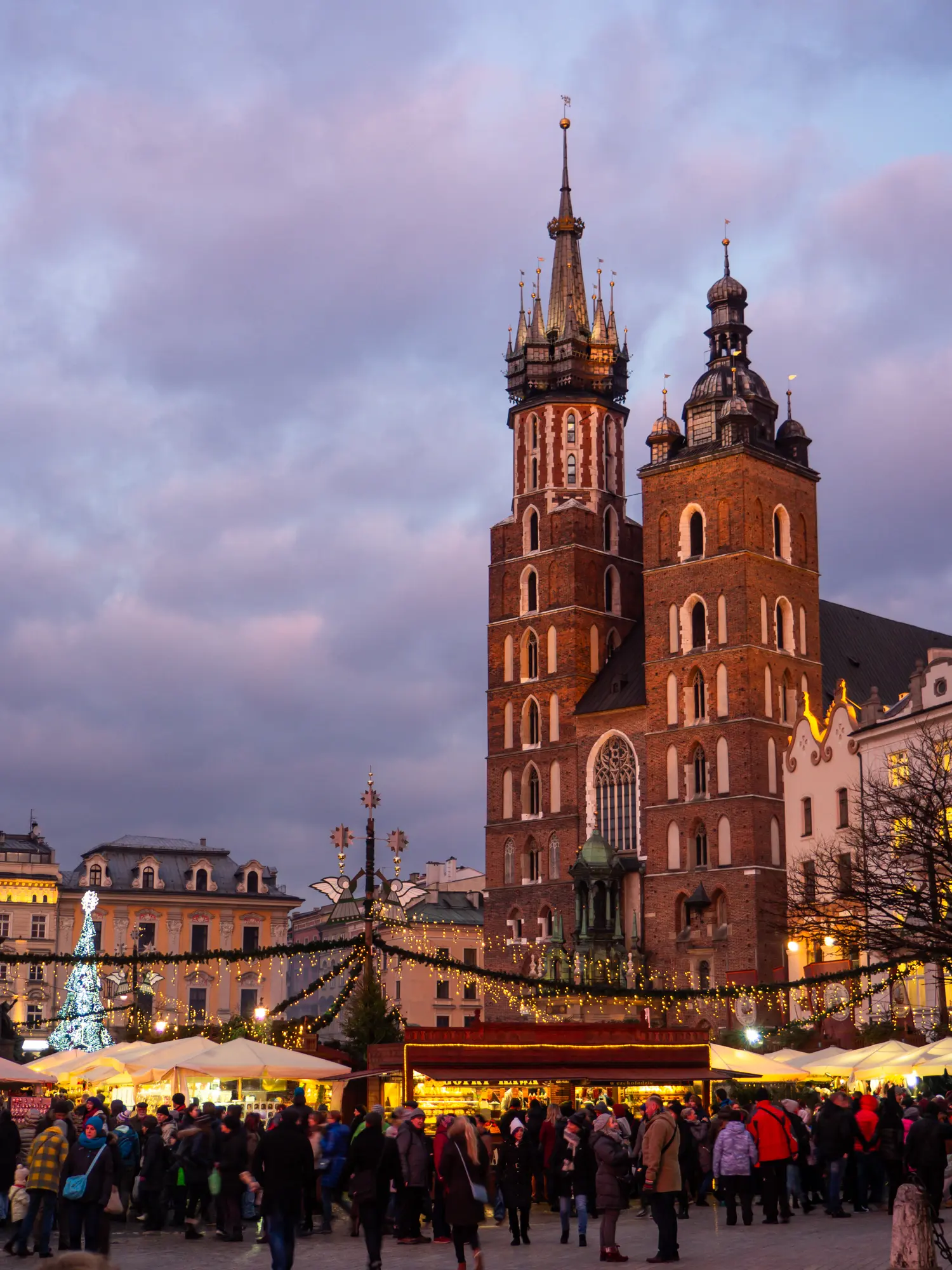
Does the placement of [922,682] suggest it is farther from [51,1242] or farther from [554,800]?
[51,1242]

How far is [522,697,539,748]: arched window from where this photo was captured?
243ft

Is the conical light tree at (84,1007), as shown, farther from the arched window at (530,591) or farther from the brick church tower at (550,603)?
the arched window at (530,591)

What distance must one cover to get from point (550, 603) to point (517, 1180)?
177 ft

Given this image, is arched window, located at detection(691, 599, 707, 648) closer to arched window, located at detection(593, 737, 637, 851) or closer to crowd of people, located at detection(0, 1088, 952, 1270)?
arched window, located at detection(593, 737, 637, 851)

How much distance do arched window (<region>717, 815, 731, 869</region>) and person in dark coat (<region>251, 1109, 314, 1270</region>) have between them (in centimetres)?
5067

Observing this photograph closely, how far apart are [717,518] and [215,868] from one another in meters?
40.1

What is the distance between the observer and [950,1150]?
24312 mm

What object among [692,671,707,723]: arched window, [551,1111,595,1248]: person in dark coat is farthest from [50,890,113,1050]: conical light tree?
[551,1111,595,1248]: person in dark coat

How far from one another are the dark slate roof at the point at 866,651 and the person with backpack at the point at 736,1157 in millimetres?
50022

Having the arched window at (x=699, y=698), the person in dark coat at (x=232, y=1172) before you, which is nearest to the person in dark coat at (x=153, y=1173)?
the person in dark coat at (x=232, y=1172)

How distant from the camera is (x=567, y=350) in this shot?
259 ft

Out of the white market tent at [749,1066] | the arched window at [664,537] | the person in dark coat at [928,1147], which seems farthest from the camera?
the arched window at [664,537]

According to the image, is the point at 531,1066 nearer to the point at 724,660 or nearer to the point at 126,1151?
the point at 126,1151

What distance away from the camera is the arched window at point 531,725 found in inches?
2911
